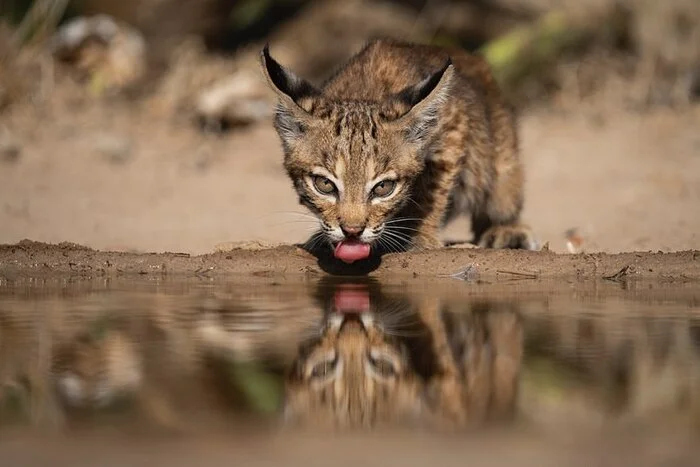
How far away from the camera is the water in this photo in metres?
3.15

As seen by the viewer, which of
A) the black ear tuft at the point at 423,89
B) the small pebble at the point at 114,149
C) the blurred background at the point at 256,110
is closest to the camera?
the black ear tuft at the point at 423,89

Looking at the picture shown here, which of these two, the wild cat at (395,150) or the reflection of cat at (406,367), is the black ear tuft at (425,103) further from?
the reflection of cat at (406,367)

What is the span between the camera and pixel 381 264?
685 cm

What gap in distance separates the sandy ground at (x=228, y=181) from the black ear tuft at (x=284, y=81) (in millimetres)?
1438

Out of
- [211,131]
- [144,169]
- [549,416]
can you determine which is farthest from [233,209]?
[549,416]

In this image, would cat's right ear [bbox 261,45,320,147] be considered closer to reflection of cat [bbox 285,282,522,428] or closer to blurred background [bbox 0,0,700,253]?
blurred background [bbox 0,0,700,253]

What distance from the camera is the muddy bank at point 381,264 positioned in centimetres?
677

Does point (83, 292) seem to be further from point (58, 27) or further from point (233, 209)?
point (58, 27)

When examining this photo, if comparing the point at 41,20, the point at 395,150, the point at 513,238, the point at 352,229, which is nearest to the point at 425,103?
the point at 395,150

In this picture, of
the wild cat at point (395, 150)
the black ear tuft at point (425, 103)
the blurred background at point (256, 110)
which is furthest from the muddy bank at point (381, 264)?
the blurred background at point (256, 110)

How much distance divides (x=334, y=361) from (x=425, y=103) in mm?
2769

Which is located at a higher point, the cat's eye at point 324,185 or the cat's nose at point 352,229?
the cat's eye at point 324,185

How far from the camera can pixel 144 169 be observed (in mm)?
10859

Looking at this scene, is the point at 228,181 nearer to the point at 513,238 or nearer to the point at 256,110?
the point at 256,110
